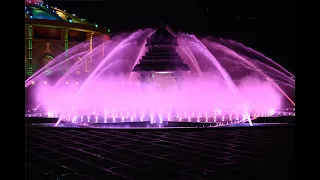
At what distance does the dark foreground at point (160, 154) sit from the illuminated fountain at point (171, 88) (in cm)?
278

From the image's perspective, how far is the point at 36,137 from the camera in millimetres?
11266

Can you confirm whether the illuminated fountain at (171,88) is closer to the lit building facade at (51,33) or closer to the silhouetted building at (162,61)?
the silhouetted building at (162,61)

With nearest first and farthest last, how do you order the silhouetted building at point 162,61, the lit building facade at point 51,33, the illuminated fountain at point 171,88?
1. the illuminated fountain at point 171,88
2. the silhouetted building at point 162,61
3. the lit building facade at point 51,33

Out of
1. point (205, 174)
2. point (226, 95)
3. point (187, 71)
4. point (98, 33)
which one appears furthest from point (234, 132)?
point (98, 33)

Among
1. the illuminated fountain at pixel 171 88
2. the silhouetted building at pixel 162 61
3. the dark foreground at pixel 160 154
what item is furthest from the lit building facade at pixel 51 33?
the dark foreground at pixel 160 154

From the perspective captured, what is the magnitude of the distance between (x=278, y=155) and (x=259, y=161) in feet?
2.75

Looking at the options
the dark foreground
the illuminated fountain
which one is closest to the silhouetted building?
the illuminated fountain

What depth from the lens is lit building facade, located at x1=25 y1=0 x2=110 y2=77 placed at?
197 feet

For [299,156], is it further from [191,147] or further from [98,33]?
[98,33]

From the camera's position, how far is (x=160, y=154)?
8.45 metres

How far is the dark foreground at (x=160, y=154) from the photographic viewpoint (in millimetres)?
6637

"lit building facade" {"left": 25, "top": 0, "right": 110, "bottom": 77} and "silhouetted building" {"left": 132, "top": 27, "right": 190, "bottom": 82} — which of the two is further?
"lit building facade" {"left": 25, "top": 0, "right": 110, "bottom": 77}

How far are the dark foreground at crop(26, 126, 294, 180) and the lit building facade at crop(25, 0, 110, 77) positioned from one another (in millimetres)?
50828

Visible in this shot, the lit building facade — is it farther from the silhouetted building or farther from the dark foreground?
the dark foreground
